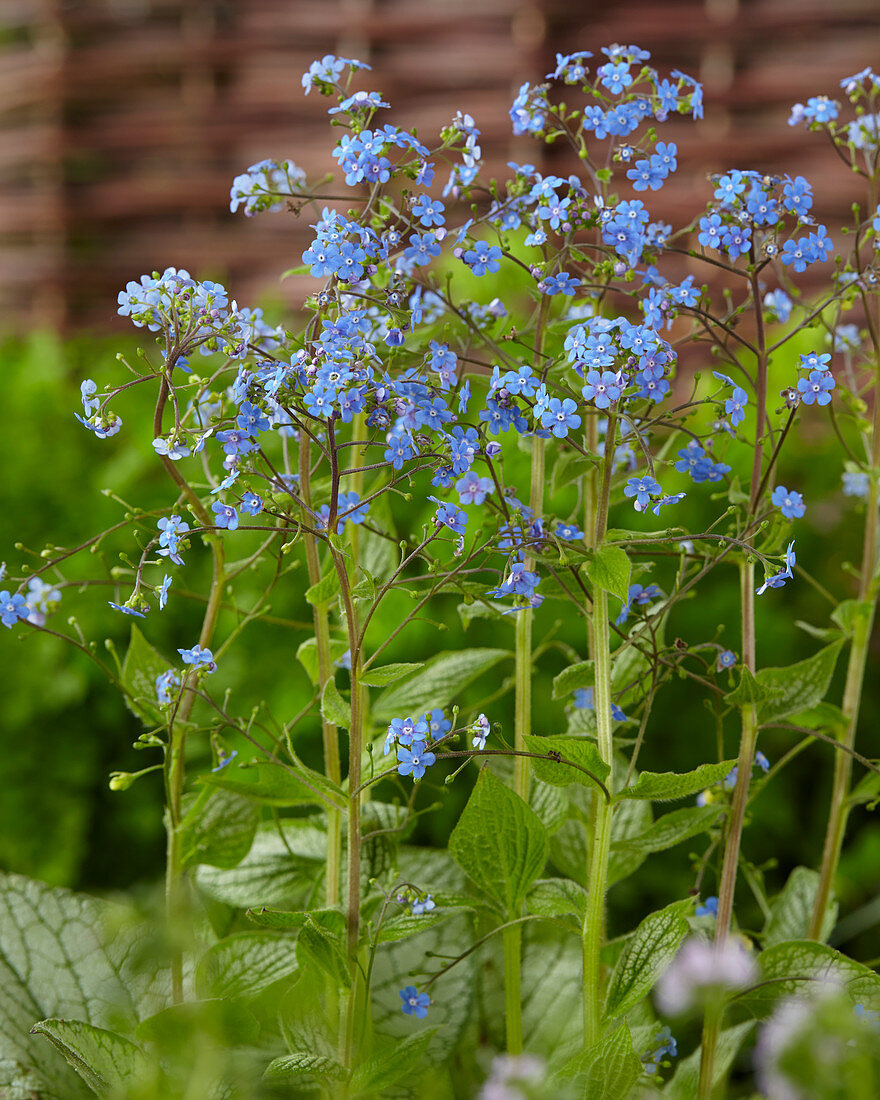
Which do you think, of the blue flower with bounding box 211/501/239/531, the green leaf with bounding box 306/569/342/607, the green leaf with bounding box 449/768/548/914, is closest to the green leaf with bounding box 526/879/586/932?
the green leaf with bounding box 449/768/548/914

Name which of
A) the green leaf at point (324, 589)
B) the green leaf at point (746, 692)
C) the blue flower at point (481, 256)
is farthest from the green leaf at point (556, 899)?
the blue flower at point (481, 256)

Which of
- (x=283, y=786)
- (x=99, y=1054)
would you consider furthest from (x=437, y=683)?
(x=99, y=1054)

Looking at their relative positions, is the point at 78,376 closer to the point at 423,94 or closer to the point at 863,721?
the point at 423,94

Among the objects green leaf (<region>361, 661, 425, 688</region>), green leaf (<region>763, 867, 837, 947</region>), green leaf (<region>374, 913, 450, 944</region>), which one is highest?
green leaf (<region>361, 661, 425, 688</region>)

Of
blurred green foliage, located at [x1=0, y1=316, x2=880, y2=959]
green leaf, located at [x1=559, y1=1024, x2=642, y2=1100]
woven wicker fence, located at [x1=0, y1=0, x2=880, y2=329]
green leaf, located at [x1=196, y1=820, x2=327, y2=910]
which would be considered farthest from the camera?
woven wicker fence, located at [x1=0, y1=0, x2=880, y2=329]

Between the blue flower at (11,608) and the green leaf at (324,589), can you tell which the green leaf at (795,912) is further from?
the blue flower at (11,608)

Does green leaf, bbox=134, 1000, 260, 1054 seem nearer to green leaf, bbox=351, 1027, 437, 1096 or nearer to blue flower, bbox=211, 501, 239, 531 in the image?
green leaf, bbox=351, 1027, 437, 1096

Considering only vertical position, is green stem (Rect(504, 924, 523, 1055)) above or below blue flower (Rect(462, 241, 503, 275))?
below

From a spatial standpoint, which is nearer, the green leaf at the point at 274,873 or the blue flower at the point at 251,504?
the blue flower at the point at 251,504
